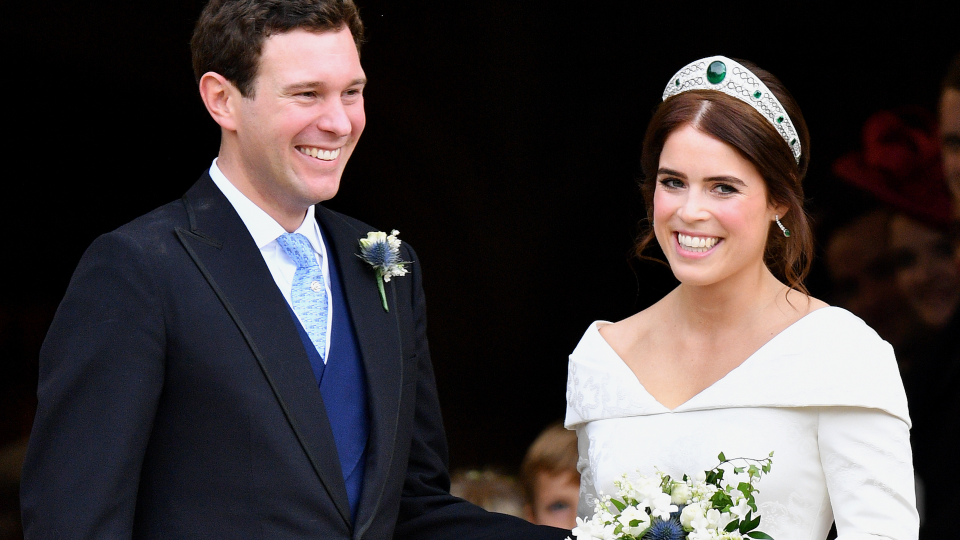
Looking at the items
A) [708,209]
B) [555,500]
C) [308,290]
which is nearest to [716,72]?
[708,209]

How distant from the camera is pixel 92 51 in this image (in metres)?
3.77

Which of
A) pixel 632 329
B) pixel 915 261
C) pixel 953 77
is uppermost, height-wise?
pixel 953 77

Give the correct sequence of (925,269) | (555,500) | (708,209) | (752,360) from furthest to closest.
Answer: (555,500), (925,269), (752,360), (708,209)

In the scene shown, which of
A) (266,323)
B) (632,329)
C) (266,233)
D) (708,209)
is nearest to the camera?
(266,323)

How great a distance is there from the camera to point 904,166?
4.09 m

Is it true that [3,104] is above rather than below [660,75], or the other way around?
below

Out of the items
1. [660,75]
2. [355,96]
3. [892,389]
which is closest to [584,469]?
[892,389]

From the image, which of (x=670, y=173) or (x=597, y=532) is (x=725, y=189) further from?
(x=597, y=532)

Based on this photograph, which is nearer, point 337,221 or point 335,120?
point 335,120

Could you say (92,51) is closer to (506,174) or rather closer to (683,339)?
(506,174)

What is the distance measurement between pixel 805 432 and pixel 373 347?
944 mm

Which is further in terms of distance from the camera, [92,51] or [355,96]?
[92,51]

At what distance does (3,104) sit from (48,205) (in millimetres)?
360

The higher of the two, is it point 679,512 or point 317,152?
point 317,152
